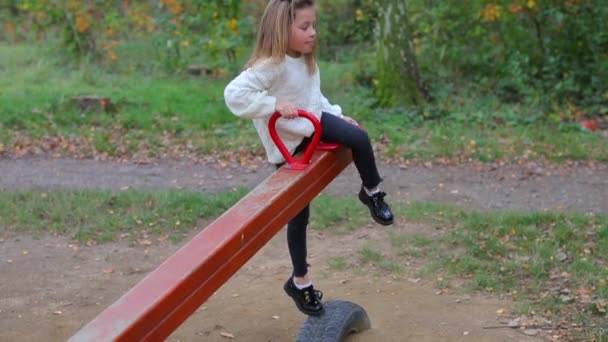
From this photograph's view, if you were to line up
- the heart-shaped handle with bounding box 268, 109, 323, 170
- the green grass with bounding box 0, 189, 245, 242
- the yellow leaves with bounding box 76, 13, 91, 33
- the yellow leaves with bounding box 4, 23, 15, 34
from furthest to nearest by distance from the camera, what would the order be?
the yellow leaves with bounding box 4, 23, 15, 34 < the yellow leaves with bounding box 76, 13, 91, 33 < the green grass with bounding box 0, 189, 245, 242 < the heart-shaped handle with bounding box 268, 109, 323, 170

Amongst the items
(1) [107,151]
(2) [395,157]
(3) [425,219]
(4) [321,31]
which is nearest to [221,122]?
(1) [107,151]

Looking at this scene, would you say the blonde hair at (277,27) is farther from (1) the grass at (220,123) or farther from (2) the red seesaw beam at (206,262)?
Answer: (1) the grass at (220,123)

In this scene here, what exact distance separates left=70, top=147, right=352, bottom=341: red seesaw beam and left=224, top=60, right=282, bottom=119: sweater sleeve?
32cm

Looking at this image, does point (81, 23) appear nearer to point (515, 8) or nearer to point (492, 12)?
point (492, 12)

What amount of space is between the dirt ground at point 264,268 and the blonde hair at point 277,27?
1714 millimetres

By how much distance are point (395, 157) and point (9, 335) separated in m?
4.63

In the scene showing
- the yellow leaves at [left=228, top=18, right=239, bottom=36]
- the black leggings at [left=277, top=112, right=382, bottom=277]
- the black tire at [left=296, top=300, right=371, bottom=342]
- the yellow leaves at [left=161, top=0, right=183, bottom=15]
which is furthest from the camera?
the yellow leaves at [left=161, top=0, right=183, bottom=15]

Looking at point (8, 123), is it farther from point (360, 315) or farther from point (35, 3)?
point (360, 315)

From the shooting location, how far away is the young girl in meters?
3.96

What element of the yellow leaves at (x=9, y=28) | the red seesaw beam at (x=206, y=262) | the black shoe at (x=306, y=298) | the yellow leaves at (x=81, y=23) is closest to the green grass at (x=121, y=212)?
the black shoe at (x=306, y=298)

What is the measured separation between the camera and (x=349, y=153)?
440 centimetres

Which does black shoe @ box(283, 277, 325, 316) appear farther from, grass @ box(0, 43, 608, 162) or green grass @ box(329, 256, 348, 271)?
grass @ box(0, 43, 608, 162)

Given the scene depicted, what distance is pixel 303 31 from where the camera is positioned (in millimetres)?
3998

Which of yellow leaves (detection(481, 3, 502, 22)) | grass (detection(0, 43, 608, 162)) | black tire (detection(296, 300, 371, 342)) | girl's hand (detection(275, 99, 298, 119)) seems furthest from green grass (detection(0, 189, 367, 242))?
yellow leaves (detection(481, 3, 502, 22))
